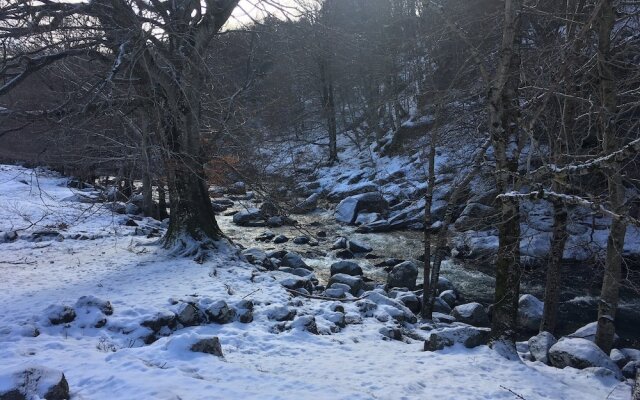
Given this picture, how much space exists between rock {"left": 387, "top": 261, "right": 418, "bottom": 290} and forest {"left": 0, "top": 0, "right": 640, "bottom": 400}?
40mm

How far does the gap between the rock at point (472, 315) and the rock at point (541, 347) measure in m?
2.13

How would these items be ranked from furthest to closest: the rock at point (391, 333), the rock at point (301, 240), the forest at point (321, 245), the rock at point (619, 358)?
1. the rock at point (301, 240)
2. the rock at point (391, 333)
3. the rock at point (619, 358)
4. the forest at point (321, 245)

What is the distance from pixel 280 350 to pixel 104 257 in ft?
20.6

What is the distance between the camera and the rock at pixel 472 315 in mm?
9715

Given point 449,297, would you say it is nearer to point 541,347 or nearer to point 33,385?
point 541,347

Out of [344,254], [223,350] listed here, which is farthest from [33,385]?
[344,254]

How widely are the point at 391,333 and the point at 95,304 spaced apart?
4675 millimetres

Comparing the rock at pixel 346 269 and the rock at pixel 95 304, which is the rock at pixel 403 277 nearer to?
the rock at pixel 346 269

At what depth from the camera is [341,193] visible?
1007 inches

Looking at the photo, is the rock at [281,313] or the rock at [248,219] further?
the rock at [248,219]

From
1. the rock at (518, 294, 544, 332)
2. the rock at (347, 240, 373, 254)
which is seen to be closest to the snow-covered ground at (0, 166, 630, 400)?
the rock at (518, 294, 544, 332)

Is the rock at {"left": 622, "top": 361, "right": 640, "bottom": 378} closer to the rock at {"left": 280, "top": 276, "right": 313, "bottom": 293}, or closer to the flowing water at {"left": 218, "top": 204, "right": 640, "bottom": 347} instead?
the flowing water at {"left": 218, "top": 204, "right": 640, "bottom": 347}

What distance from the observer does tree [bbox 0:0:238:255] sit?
8273 mm

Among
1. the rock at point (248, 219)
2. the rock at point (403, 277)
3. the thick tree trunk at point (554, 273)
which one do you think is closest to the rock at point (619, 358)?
the thick tree trunk at point (554, 273)
